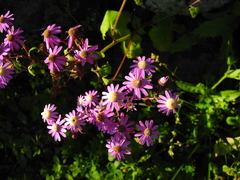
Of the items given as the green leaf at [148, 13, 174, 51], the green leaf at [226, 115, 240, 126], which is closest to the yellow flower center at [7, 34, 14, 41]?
the green leaf at [148, 13, 174, 51]

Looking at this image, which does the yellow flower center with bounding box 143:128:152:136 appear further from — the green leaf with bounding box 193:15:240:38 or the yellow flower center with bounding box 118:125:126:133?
the green leaf with bounding box 193:15:240:38

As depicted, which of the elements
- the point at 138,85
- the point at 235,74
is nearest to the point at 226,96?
the point at 235,74

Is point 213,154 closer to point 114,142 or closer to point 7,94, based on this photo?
point 114,142

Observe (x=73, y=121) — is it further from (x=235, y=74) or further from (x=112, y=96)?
(x=235, y=74)

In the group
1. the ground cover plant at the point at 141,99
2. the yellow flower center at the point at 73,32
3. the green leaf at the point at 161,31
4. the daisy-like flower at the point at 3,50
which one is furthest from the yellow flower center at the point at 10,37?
the green leaf at the point at 161,31

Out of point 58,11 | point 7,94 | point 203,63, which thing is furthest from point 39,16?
point 203,63

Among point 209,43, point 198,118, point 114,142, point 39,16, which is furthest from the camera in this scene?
point 209,43

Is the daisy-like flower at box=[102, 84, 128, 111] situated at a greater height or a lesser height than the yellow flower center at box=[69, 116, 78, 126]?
greater
